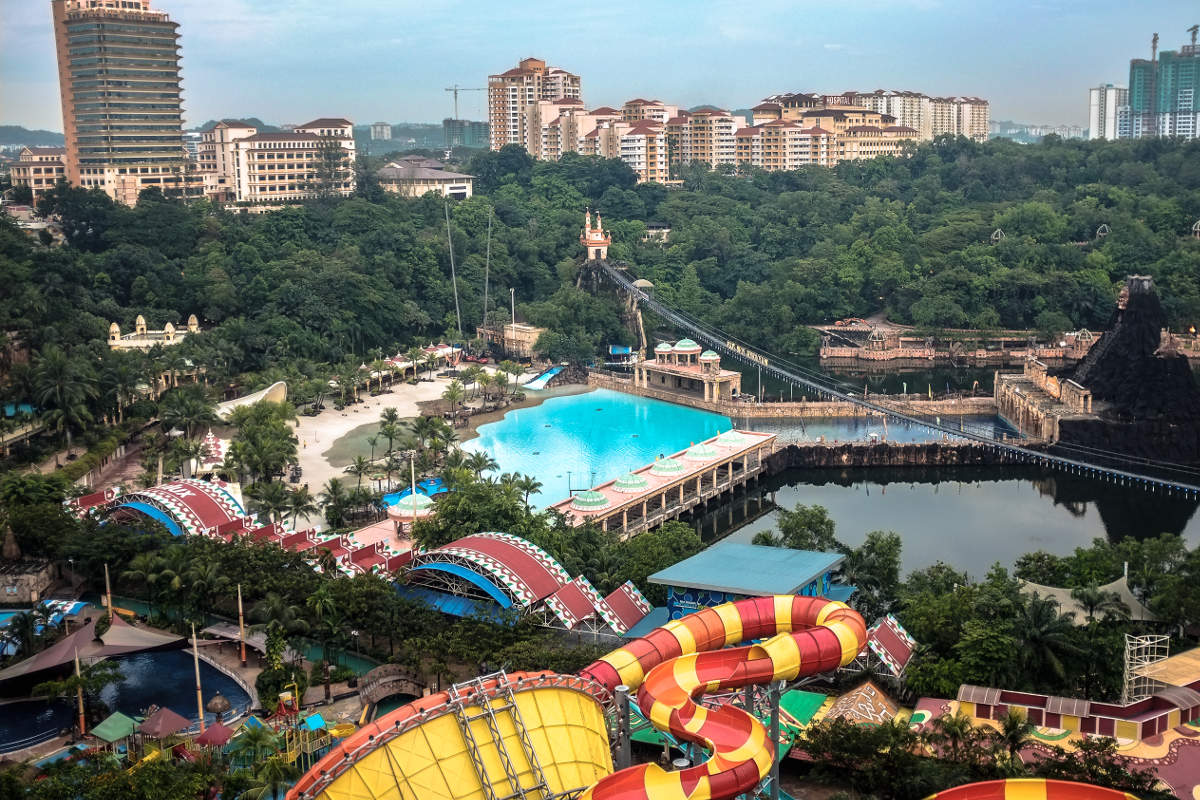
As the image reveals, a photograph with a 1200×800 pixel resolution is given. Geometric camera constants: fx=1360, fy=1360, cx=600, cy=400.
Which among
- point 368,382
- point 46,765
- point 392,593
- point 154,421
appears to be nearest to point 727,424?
point 368,382

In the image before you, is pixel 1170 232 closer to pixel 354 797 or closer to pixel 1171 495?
pixel 1171 495

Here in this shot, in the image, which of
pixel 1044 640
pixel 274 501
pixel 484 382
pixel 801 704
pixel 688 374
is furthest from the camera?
pixel 688 374

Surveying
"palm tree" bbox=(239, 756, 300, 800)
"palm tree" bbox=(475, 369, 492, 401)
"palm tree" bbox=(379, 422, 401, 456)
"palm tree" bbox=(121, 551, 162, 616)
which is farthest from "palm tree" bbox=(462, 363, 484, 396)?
"palm tree" bbox=(239, 756, 300, 800)

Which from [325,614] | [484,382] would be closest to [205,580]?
[325,614]

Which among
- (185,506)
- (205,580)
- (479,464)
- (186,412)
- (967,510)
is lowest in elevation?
(967,510)

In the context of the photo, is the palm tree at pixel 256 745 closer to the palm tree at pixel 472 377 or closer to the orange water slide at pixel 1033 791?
the orange water slide at pixel 1033 791

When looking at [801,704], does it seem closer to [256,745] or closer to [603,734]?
[603,734]
